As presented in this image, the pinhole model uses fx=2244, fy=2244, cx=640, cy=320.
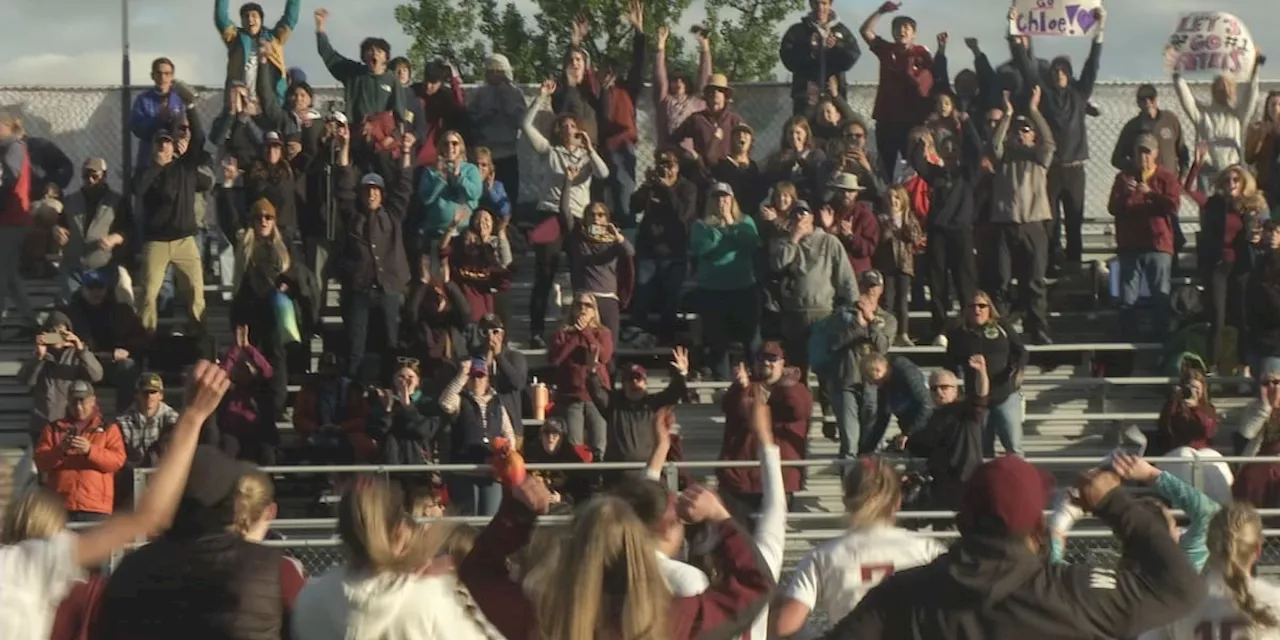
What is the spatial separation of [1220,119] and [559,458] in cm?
708

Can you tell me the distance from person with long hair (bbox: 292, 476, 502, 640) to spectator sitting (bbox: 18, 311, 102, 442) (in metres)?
9.69

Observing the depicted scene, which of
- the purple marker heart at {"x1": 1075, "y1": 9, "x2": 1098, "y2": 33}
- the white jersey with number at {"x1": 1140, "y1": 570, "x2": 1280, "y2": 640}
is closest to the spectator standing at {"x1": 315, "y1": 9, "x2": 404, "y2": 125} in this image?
the purple marker heart at {"x1": 1075, "y1": 9, "x2": 1098, "y2": 33}

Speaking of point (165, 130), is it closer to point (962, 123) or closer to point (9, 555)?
point (962, 123)

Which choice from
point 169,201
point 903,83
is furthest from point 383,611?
point 903,83

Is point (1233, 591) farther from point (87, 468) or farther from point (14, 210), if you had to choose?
point (14, 210)

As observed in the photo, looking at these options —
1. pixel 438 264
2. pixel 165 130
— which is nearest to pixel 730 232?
pixel 438 264

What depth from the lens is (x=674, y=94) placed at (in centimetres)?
1758

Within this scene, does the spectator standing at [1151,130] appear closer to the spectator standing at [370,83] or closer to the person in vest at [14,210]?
the spectator standing at [370,83]

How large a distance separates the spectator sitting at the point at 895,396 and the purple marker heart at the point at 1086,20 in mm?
3975

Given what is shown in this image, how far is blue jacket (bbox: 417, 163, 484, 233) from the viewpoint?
1602 cm

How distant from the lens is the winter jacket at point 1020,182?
16094 mm

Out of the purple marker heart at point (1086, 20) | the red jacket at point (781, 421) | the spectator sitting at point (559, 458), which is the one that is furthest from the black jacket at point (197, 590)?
the purple marker heart at point (1086, 20)

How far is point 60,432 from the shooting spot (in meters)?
13.5

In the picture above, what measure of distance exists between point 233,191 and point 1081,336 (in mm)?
6373
